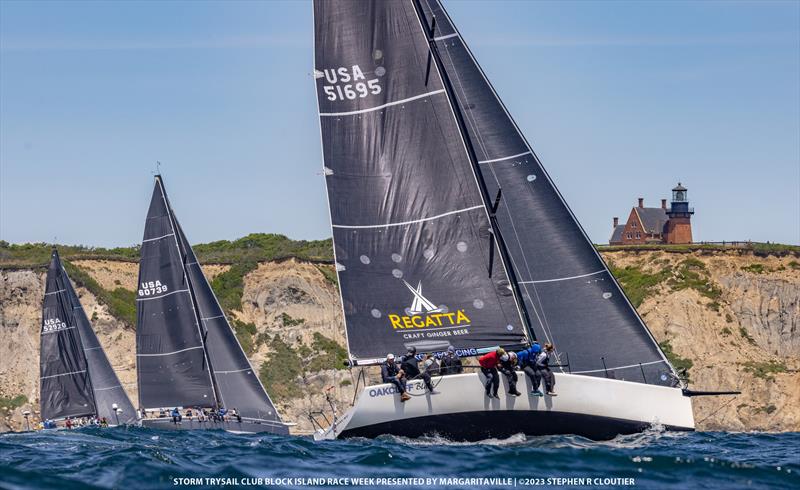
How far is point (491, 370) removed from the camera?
2222 centimetres

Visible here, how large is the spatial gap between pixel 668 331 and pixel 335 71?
1830 inches

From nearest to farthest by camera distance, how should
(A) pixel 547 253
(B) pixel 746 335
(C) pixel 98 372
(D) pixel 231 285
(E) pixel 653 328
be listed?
(A) pixel 547 253
(C) pixel 98 372
(E) pixel 653 328
(B) pixel 746 335
(D) pixel 231 285

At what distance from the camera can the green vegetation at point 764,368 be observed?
63.2m

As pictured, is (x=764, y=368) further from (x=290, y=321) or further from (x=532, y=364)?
(x=532, y=364)

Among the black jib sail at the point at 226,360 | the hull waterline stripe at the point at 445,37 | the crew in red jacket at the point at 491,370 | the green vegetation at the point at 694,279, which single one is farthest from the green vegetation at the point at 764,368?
the crew in red jacket at the point at 491,370

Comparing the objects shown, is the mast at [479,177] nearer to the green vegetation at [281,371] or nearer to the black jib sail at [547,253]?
the black jib sail at [547,253]

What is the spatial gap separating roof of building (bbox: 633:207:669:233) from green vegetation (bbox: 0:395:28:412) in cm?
5377

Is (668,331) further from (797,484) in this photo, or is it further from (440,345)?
(797,484)

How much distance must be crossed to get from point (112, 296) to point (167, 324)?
1123 inches

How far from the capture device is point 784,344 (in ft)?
224

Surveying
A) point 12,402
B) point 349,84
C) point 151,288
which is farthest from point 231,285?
point 349,84

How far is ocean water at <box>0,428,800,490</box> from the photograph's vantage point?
671 inches

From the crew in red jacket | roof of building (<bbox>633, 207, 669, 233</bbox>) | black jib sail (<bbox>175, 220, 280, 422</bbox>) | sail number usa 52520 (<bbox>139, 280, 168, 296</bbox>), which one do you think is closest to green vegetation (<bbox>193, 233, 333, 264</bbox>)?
roof of building (<bbox>633, 207, 669, 233</bbox>)

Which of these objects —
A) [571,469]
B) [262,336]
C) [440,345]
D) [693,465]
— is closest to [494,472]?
[571,469]
